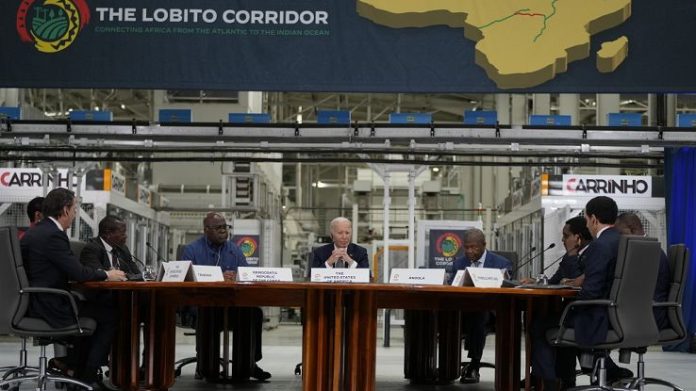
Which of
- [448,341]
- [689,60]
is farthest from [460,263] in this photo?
[689,60]

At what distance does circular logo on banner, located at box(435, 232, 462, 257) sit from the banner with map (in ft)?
17.8

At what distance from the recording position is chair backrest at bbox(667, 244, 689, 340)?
6.61 meters

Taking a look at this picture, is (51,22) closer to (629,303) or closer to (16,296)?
(16,296)

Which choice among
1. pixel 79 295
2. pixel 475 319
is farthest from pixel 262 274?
pixel 475 319

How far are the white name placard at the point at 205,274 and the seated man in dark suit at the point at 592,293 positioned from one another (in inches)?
79.3

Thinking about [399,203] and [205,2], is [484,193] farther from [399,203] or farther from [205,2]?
[205,2]

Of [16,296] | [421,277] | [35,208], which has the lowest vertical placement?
[16,296]

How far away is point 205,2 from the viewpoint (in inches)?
422

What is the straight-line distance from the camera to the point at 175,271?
631cm

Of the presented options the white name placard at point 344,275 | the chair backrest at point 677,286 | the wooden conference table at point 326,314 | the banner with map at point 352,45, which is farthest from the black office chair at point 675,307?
the banner with map at point 352,45

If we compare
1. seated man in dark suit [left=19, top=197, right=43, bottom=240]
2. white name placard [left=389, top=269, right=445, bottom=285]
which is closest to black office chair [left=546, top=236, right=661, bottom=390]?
white name placard [left=389, top=269, right=445, bottom=285]

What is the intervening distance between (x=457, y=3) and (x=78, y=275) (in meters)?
5.75

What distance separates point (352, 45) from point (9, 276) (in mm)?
5437

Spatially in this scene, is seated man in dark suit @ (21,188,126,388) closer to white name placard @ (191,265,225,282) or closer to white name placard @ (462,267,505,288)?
white name placard @ (191,265,225,282)
